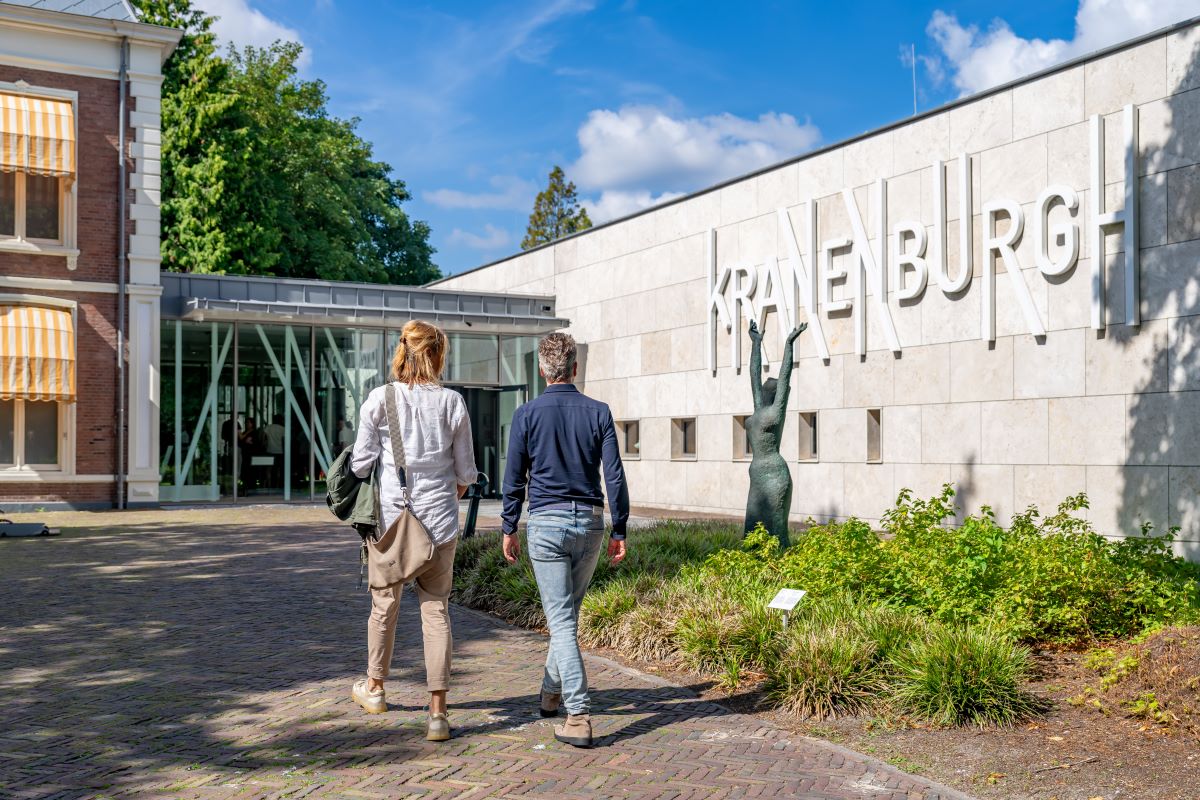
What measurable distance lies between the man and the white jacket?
334 mm

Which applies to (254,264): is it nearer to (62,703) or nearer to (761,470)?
(761,470)

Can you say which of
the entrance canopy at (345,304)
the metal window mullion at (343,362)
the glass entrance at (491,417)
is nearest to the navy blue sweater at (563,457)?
the entrance canopy at (345,304)

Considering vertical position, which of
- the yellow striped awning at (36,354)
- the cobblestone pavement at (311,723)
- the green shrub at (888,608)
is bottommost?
the cobblestone pavement at (311,723)

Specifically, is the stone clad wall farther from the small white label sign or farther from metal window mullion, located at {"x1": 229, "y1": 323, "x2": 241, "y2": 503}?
metal window mullion, located at {"x1": 229, "y1": 323, "x2": 241, "y2": 503}

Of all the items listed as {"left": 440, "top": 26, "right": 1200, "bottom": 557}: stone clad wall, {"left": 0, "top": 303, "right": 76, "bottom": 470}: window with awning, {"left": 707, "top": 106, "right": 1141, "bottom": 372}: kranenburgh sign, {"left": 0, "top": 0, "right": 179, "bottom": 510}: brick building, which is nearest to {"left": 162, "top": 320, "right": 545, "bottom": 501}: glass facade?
→ {"left": 0, "top": 0, "right": 179, "bottom": 510}: brick building

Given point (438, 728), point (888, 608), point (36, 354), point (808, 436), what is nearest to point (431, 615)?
point (438, 728)

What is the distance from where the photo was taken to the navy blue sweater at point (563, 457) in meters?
5.86

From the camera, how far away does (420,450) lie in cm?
594

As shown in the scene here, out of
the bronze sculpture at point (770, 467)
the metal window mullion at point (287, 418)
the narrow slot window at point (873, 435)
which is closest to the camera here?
the bronze sculpture at point (770, 467)

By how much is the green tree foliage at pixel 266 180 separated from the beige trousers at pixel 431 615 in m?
28.5

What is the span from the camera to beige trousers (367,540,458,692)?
19.3 ft

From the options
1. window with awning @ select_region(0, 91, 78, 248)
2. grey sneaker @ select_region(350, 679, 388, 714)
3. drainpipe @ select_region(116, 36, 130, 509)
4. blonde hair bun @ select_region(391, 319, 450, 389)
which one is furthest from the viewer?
drainpipe @ select_region(116, 36, 130, 509)

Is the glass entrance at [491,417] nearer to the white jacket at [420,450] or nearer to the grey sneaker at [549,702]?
the grey sneaker at [549,702]

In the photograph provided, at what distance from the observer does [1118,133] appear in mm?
14062
